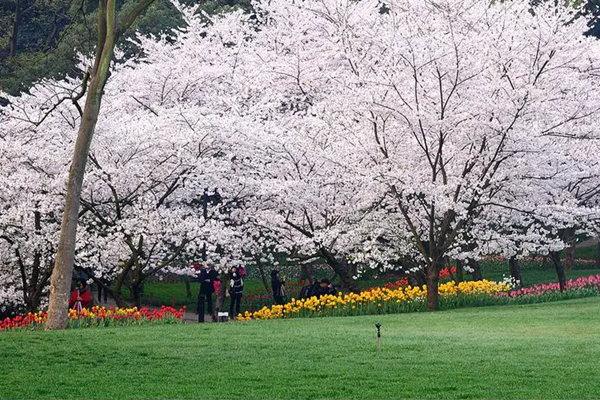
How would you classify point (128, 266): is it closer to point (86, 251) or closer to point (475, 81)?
point (86, 251)

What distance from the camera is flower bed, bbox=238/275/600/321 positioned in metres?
20.5

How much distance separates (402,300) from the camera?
69.6 ft

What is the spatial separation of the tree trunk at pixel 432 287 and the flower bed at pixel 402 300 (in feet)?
1.03

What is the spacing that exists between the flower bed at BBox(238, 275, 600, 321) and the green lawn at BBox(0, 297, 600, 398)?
404cm

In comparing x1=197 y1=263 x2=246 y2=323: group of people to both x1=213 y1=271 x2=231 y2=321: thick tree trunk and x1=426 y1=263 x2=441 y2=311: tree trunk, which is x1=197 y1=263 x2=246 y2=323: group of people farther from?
x1=426 y1=263 x2=441 y2=311: tree trunk

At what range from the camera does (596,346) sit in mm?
12539

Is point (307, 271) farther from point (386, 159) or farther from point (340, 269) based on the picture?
point (386, 159)

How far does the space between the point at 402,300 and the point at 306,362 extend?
393 inches

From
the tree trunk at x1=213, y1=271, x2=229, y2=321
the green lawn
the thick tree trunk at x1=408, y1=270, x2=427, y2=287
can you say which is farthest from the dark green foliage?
the green lawn

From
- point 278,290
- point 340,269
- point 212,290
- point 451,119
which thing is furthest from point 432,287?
point 278,290

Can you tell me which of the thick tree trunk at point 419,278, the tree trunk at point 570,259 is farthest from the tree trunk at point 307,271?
the tree trunk at point 570,259

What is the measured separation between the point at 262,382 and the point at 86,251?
1222cm

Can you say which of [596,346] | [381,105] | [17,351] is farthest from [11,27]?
[596,346]

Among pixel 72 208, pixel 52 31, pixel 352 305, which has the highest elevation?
pixel 52 31
